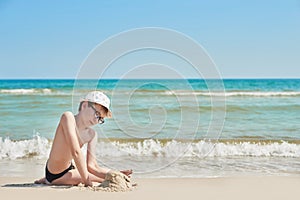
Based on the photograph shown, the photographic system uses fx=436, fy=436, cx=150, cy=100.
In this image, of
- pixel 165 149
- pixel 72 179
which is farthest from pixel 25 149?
pixel 72 179

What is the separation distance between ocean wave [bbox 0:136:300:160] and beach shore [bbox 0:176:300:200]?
218 cm

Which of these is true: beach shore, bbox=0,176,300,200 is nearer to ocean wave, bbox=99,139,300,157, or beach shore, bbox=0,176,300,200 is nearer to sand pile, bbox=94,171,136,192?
sand pile, bbox=94,171,136,192

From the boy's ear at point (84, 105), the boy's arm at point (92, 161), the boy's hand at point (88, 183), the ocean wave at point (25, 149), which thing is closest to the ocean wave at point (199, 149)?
the ocean wave at point (25, 149)

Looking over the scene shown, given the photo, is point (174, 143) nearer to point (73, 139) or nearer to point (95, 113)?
point (95, 113)

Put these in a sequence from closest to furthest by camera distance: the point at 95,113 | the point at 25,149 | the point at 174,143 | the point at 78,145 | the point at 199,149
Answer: the point at 78,145 < the point at 95,113 < the point at 25,149 < the point at 199,149 < the point at 174,143

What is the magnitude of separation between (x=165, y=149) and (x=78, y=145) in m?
3.79

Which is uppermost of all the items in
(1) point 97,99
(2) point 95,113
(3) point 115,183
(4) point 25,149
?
(1) point 97,99

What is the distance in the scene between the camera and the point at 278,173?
536 centimetres

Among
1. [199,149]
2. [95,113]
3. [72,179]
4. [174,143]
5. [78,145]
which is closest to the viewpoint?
[78,145]

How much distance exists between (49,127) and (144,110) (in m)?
4.21

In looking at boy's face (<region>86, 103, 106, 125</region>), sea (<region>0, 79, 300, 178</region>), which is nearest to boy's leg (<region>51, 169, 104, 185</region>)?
boy's face (<region>86, 103, 106, 125</region>)

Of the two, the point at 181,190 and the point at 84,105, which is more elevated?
the point at 84,105

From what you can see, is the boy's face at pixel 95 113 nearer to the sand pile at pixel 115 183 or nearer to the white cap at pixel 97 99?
the white cap at pixel 97 99

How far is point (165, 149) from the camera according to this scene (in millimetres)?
7418
